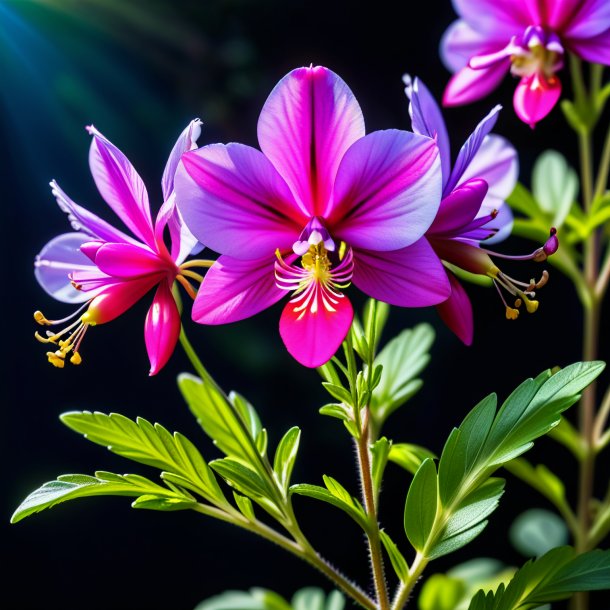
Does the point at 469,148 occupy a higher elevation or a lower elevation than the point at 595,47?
lower

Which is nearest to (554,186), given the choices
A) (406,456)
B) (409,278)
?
(406,456)

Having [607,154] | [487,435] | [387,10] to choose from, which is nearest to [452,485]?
[487,435]

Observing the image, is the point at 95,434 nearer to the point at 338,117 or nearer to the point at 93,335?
the point at 338,117

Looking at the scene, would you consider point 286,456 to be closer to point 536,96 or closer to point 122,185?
point 122,185

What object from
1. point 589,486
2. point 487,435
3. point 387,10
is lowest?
point 589,486

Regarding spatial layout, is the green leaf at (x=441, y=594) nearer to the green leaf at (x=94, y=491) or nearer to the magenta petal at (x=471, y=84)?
the green leaf at (x=94, y=491)

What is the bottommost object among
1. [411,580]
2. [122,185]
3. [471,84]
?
[411,580]
